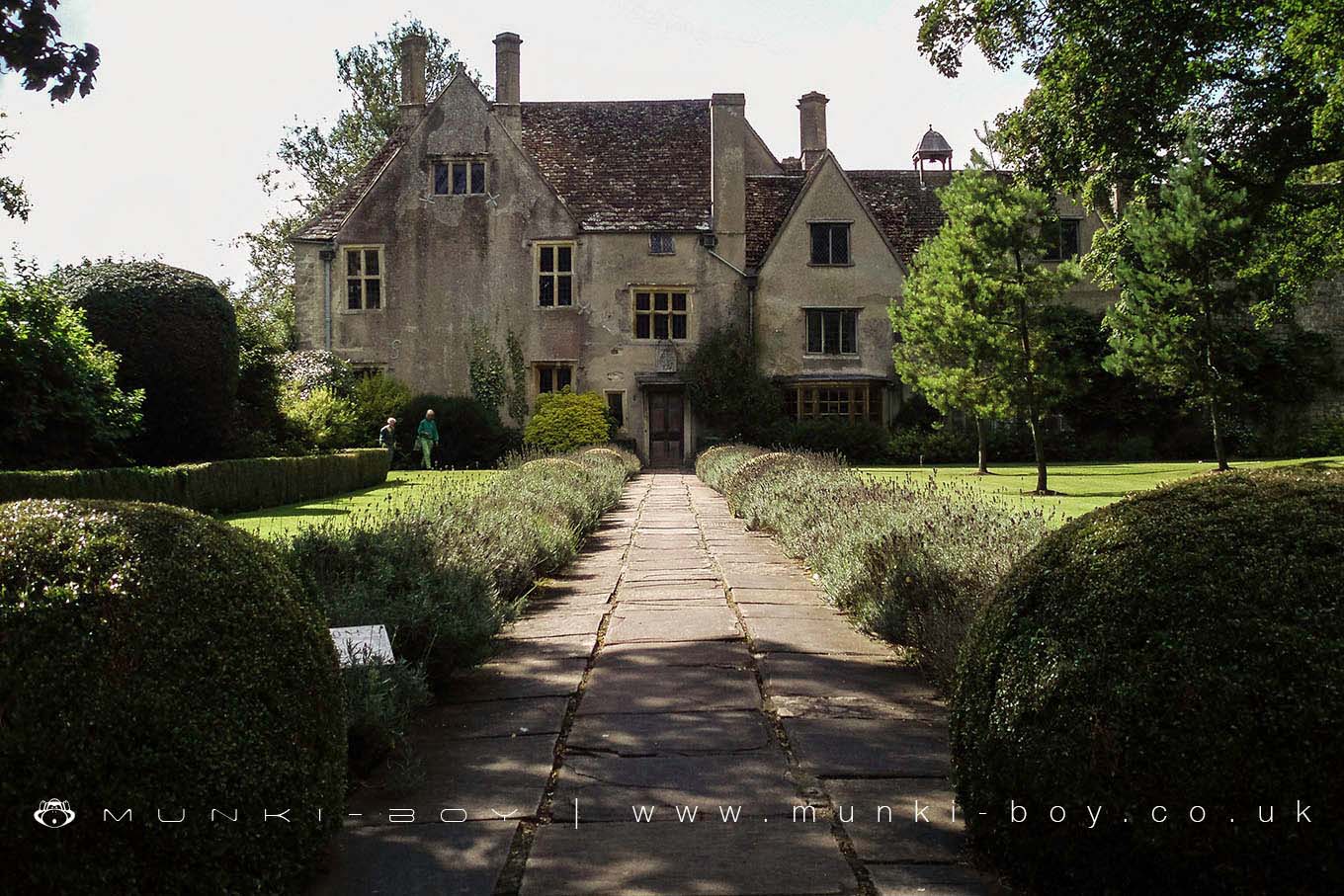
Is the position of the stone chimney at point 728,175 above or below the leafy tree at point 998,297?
above

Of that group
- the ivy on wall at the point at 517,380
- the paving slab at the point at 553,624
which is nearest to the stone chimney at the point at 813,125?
the ivy on wall at the point at 517,380

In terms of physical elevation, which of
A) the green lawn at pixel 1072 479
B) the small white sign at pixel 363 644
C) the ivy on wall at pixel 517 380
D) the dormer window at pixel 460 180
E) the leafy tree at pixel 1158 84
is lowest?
the green lawn at pixel 1072 479

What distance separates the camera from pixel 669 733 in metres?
4.61

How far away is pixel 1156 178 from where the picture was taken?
23.6m

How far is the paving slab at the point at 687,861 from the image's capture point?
10.2 feet

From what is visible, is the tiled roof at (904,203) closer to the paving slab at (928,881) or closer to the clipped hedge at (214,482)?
the clipped hedge at (214,482)

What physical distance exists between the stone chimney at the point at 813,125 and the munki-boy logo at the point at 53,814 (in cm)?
3694

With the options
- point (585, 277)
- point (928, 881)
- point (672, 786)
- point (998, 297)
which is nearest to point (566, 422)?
point (585, 277)

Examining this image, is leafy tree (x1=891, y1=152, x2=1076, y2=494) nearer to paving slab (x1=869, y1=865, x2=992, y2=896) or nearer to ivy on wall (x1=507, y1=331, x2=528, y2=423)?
ivy on wall (x1=507, y1=331, x2=528, y2=423)

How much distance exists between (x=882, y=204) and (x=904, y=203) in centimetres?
75

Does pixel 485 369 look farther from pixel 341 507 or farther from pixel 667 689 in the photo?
pixel 667 689

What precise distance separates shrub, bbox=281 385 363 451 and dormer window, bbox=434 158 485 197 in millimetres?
7331

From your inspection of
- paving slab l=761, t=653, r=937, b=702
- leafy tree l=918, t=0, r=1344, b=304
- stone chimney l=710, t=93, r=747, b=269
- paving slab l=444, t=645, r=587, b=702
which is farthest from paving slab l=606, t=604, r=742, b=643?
stone chimney l=710, t=93, r=747, b=269

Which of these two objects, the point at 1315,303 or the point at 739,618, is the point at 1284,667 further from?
the point at 1315,303
